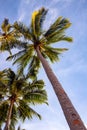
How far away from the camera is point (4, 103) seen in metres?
17.4

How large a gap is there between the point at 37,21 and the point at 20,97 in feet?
22.5

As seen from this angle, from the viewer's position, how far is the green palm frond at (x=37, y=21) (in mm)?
15530

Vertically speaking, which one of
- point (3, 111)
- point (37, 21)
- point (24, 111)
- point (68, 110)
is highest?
point (37, 21)

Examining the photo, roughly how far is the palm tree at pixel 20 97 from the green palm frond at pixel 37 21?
4500 millimetres

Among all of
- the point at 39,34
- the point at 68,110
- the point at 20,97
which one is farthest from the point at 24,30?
the point at 68,110

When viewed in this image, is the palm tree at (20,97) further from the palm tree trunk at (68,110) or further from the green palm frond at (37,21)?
the palm tree trunk at (68,110)

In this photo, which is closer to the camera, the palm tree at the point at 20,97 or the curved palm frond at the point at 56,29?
the curved palm frond at the point at 56,29

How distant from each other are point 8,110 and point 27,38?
6.49 meters

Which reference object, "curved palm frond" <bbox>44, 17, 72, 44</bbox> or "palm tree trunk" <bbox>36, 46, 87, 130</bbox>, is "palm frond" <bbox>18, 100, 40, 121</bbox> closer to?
"curved palm frond" <bbox>44, 17, 72, 44</bbox>

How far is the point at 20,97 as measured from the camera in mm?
18000

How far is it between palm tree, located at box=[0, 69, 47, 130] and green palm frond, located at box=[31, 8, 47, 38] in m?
4.50

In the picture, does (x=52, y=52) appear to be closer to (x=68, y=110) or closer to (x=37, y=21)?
(x=37, y=21)

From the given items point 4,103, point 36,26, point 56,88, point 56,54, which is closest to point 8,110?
point 4,103

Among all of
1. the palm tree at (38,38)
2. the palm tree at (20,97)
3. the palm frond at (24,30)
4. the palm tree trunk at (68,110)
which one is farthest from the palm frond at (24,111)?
the palm tree trunk at (68,110)
